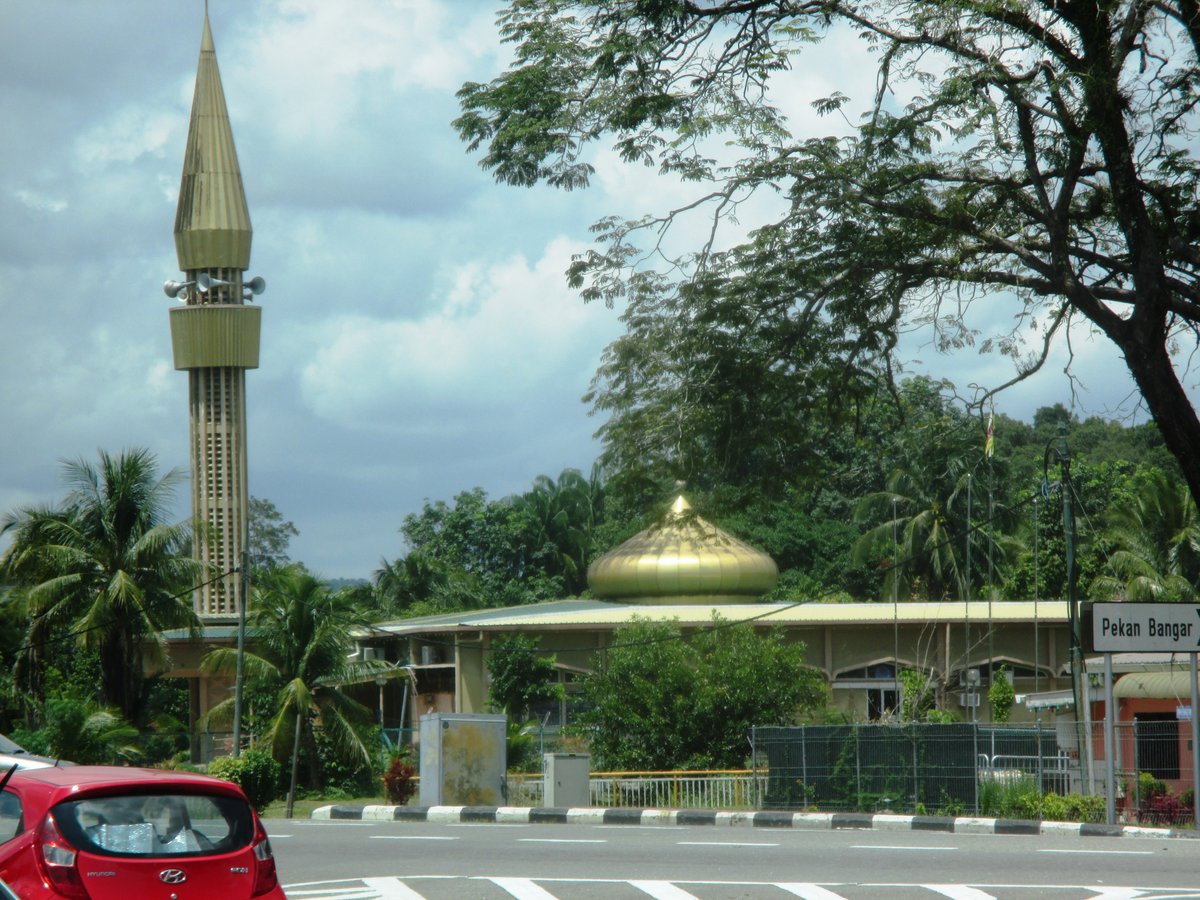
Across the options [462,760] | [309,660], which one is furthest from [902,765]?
[309,660]

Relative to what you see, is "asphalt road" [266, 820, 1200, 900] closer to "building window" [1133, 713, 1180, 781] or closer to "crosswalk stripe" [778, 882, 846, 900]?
"crosswalk stripe" [778, 882, 846, 900]

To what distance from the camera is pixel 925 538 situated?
168 ft

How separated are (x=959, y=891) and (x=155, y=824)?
6.20 meters

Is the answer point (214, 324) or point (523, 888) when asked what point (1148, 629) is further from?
point (214, 324)

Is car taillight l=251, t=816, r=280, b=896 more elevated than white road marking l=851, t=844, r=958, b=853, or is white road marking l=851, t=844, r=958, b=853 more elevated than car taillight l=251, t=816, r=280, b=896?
car taillight l=251, t=816, r=280, b=896

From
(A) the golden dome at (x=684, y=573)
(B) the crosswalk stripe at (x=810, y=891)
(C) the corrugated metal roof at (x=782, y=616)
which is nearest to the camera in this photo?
(B) the crosswalk stripe at (x=810, y=891)

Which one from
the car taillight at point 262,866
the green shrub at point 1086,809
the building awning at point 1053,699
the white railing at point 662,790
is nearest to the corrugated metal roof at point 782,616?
the building awning at point 1053,699

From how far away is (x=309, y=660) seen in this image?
3294 cm

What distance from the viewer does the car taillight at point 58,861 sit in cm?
716

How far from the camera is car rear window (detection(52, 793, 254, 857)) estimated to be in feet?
24.1

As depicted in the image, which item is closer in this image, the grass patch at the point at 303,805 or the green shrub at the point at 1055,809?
the green shrub at the point at 1055,809

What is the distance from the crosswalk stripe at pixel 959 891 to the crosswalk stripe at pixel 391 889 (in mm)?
3802

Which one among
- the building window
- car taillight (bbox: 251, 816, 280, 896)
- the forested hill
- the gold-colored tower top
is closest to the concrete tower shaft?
the gold-colored tower top

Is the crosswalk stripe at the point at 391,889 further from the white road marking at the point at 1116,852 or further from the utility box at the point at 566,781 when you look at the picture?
the utility box at the point at 566,781
